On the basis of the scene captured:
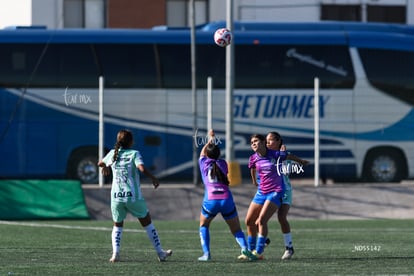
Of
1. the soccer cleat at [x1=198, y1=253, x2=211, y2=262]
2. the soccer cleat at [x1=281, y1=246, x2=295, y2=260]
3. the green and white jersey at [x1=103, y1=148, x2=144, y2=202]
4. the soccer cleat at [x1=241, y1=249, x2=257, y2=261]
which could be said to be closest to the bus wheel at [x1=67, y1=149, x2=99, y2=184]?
the soccer cleat at [x1=281, y1=246, x2=295, y2=260]

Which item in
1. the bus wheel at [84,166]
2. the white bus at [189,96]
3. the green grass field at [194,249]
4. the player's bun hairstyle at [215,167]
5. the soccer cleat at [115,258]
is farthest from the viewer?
the white bus at [189,96]

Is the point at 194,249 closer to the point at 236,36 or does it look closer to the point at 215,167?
the point at 215,167

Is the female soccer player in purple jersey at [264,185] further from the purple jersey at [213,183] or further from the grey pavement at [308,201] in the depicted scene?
the grey pavement at [308,201]

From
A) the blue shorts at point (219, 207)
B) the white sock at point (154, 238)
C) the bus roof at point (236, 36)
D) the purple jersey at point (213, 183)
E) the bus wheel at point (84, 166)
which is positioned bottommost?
the bus wheel at point (84, 166)

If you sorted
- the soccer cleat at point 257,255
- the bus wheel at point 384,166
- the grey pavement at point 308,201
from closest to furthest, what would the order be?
the soccer cleat at point 257,255, the grey pavement at point 308,201, the bus wheel at point 384,166

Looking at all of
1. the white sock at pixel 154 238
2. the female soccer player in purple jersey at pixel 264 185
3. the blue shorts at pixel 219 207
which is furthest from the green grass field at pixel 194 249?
the blue shorts at pixel 219 207

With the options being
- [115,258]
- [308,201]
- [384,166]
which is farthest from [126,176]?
[384,166]

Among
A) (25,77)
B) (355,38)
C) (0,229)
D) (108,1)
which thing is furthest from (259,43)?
(108,1)

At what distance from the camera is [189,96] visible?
29.7 m

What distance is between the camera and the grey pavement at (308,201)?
82.0 ft

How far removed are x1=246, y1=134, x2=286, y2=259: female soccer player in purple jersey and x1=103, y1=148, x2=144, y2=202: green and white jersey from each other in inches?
62.2

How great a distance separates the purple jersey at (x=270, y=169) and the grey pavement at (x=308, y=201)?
961cm

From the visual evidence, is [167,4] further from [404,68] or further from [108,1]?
[404,68]

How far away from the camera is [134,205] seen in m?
14.5
